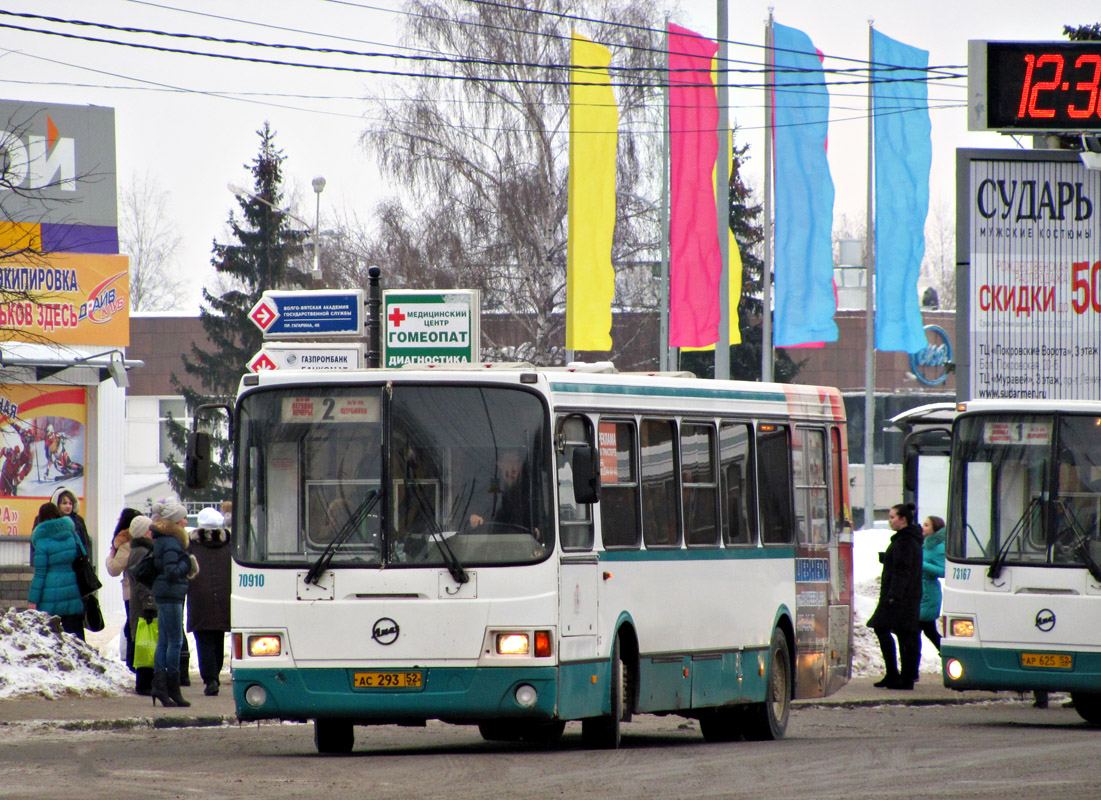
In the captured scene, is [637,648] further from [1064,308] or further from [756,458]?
[1064,308]

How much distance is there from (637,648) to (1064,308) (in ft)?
37.4

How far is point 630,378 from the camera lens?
42.2 feet

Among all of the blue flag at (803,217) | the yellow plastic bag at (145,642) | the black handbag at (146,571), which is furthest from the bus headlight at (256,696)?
the blue flag at (803,217)

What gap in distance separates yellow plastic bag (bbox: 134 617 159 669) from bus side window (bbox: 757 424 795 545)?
5.65 meters

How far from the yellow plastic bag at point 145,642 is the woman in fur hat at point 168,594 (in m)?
0.58

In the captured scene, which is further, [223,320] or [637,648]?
[223,320]

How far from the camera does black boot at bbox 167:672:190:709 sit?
1594 centimetres

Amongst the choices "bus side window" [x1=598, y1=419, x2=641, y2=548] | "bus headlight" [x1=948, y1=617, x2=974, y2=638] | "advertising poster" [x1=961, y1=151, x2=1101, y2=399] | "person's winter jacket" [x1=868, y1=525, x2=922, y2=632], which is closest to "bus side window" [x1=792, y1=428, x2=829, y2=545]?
"bus headlight" [x1=948, y1=617, x2=974, y2=638]

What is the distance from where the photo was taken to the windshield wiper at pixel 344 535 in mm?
11500

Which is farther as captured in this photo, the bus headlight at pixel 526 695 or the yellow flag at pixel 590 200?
the yellow flag at pixel 590 200

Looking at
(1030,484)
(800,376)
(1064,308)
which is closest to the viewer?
(1030,484)

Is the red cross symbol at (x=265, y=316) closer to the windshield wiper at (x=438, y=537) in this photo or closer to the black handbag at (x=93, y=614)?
the black handbag at (x=93, y=614)

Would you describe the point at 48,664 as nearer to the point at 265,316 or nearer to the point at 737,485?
the point at 265,316

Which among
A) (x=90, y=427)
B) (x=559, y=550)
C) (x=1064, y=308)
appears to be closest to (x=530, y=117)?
(x=90, y=427)
